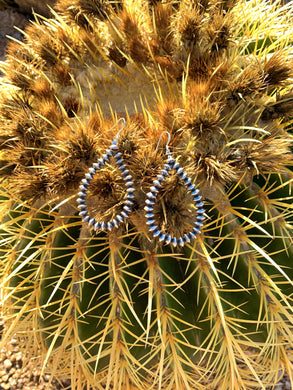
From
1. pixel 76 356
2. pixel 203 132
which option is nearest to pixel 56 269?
pixel 76 356

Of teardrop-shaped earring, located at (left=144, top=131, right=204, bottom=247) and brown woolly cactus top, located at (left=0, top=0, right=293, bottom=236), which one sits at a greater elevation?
brown woolly cactus top, located at (left=0, top=0, right=293, bottom=236)

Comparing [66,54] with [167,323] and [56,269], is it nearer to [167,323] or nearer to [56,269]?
[56,269]

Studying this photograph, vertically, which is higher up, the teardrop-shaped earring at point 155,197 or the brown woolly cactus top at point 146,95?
the brown woolly cactus top at point 146,95

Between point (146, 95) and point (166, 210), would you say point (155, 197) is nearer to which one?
point (166, 210)

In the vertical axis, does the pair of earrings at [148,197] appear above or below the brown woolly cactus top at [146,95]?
below
